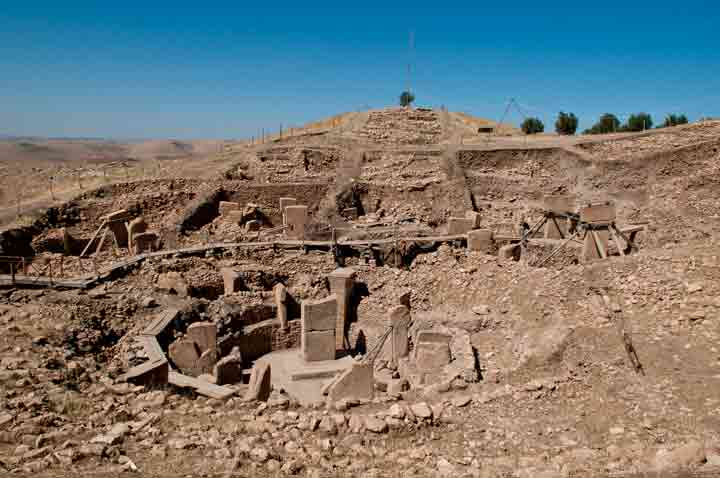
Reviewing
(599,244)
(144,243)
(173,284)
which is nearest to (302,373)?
(173,284)

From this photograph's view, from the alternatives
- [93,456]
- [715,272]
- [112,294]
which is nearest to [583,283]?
[715,272]

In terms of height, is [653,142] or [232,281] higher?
[653,142]

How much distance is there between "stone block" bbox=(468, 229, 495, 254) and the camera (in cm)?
1584

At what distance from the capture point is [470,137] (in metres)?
29.7

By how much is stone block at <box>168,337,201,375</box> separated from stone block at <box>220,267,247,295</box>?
3.02 metres

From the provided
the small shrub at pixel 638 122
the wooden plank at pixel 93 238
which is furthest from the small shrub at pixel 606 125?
the wooden plank at pixel 93 238

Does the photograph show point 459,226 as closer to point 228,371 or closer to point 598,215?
point 598,215

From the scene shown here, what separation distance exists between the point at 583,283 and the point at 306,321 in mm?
6503

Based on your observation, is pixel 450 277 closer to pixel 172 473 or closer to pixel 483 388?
pixel 483 388

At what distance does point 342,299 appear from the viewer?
1422 centimetres

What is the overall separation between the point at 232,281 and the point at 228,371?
369cm

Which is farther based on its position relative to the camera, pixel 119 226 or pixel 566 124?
pixel 566 124

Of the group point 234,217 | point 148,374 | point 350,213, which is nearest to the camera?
point 148,374

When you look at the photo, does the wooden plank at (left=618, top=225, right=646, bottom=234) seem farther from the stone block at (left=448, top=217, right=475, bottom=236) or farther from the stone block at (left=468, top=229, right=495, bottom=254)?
the stone block at (left=448, top=217, right=475, bottom=236)
